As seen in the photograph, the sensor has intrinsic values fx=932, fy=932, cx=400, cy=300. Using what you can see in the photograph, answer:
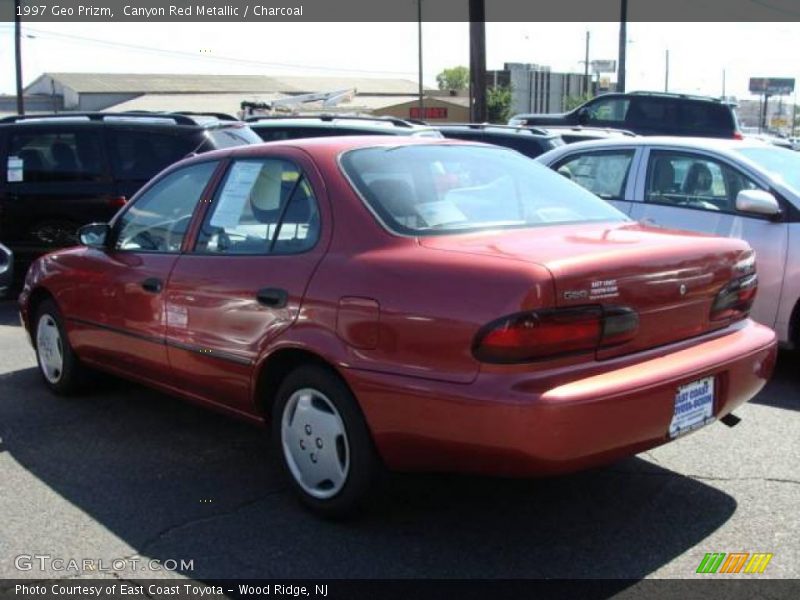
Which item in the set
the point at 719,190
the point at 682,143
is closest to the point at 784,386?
the point at 719,190

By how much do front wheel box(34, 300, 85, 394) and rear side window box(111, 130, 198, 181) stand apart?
3.56 m

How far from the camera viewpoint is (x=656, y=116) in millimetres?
17016

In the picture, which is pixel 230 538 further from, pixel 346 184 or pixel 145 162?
pixel 145 162

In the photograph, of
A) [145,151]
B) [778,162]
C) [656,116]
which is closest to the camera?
[778,162]

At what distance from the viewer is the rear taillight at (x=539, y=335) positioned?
3.32 meters

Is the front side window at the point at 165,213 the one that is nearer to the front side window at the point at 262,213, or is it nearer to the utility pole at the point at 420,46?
the front side window at the point at 262,213

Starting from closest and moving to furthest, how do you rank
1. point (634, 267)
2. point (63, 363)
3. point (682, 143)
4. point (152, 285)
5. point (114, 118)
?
1. point (634, 267)
2. point (152, 285)
3. point (63, 363)
4. point (682, 143)
5. point (114, 118)

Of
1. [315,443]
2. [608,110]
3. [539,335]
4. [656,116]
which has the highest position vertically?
[608,110]

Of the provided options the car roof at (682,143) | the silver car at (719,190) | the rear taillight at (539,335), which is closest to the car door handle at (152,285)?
the rear taillight at (539,335)

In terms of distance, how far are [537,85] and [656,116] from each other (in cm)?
6521

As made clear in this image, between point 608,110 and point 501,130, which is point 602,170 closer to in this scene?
point 501,130

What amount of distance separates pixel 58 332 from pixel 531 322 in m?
3.68

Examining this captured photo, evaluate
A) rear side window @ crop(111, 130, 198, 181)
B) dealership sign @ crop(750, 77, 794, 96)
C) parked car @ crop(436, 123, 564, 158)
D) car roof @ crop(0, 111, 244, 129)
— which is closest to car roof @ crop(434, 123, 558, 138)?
parked car @ crop(436, 123, 564, 158)

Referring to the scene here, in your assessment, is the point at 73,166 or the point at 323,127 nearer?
the point at 73,166
